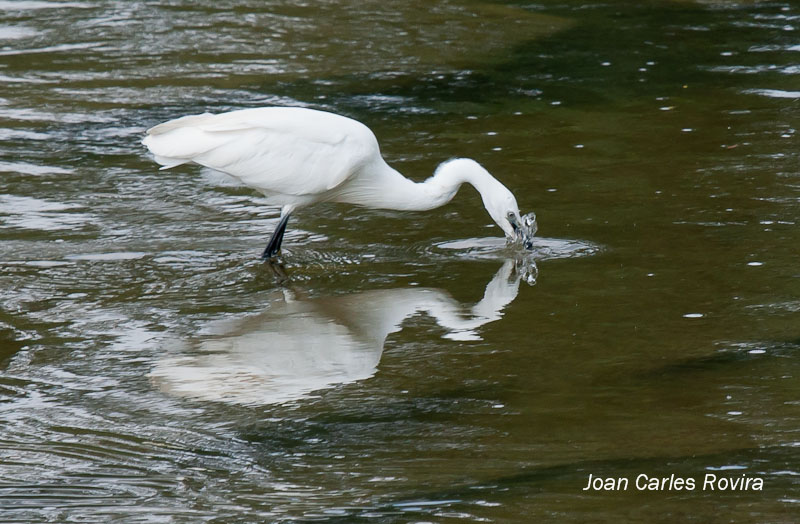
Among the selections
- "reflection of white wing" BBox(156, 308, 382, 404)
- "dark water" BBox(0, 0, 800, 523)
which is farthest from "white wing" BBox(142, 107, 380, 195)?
"reflection of white wing" BBox(156, 308, 382, 404)

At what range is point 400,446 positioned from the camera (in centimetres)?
441

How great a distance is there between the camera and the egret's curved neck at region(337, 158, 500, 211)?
6746mm

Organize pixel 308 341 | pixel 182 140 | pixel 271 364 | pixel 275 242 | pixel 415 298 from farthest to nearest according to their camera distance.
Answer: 1. pixel 182 140
2. pixel 275 242
3. pixel 415 298
4. pixel 308 341
5. pixel 271 364

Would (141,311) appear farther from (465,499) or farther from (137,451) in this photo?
(465,499)

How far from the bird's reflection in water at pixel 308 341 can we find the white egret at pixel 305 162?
51cm

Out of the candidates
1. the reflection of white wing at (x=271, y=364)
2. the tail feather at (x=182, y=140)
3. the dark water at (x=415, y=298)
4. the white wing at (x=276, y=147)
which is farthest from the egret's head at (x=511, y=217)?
the tail feather at (x=182, y=140)

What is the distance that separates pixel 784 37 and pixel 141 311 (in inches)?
309

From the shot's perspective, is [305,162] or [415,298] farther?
[305,162]

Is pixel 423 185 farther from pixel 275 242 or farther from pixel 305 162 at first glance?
pixel 275 242

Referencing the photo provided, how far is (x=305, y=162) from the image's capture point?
6711 millimetres

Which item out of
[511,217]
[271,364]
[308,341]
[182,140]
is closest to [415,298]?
[308,341]

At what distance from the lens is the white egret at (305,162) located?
22.0ft

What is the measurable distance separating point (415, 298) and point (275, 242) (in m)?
1.01

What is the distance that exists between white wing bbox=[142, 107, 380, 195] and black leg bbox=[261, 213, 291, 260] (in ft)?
0.76
